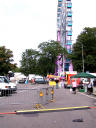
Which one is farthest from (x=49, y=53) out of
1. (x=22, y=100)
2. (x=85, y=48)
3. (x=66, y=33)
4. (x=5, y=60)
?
(x=22, y=100)

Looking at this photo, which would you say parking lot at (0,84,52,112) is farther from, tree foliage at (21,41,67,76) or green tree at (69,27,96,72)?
tree foliage at (21,41,67,76)

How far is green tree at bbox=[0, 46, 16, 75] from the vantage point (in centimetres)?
4544

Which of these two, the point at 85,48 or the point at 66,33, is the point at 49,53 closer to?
the point at 66,33

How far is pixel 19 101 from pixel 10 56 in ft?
122

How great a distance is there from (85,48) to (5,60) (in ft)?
76.5

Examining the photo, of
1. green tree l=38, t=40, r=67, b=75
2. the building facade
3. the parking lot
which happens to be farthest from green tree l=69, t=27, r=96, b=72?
the parking lot

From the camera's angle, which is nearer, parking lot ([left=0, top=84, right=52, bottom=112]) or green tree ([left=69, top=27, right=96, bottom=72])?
parking lot ([left=0, top=84, right=52, bottom=112])

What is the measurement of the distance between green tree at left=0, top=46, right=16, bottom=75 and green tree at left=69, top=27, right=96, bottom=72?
18423mm

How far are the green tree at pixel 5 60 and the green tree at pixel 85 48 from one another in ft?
60.4

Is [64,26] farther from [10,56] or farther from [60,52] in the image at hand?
[10,56]

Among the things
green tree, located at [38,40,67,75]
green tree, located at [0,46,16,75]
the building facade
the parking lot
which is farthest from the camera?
the building facade

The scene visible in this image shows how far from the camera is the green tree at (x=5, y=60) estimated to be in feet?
149

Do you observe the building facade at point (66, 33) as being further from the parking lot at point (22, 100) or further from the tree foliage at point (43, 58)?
the parking lot at point (22, 100)

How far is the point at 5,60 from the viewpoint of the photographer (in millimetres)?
46969
